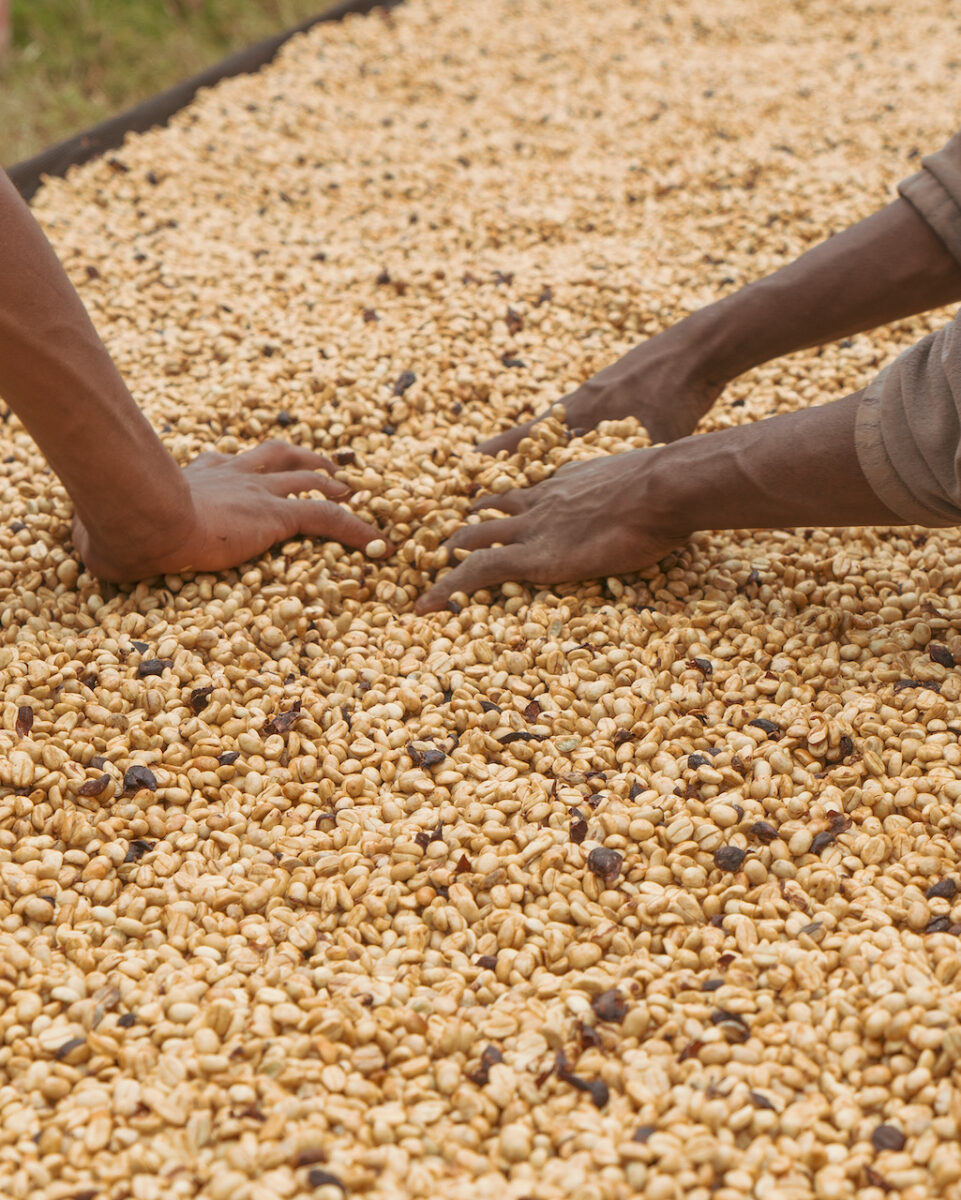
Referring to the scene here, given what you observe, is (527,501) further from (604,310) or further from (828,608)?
(604,310)

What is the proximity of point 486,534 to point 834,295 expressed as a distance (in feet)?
3.17

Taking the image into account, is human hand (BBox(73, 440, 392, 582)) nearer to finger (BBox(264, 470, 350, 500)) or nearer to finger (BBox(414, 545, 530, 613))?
finger (BBox(264, 470, 350, 500))

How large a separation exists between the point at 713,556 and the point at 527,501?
16.1 inches

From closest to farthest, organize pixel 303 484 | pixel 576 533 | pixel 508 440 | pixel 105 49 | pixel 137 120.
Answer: pixel 576 533, pixel 303 484, pixel 508 440, pixel 137 120, pixel 105 49

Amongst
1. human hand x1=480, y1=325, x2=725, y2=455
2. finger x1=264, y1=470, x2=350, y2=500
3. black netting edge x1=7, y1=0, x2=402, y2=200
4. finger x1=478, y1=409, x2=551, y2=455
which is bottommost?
finger x1=264, y1=470, x2=350, y2=500

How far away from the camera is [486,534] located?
235 cm

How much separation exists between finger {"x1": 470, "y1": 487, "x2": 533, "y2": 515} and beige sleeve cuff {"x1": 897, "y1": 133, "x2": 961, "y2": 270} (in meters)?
1.03

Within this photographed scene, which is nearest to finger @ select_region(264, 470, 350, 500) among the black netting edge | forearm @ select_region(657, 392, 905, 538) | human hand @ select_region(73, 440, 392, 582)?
human hand @ select_region(73, 440, 392, 582)

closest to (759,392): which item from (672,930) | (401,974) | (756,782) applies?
(756,782)

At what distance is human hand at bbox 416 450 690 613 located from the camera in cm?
218

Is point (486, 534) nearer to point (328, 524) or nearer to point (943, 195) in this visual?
point (328, 524)

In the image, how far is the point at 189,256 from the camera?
358 cm

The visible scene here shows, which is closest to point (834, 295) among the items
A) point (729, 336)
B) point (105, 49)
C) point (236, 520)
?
point (729, 336)

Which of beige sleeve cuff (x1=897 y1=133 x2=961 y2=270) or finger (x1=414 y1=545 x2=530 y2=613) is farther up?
beige sleeve cuff (x1=897 y1=133 x2=961 y2=270)
